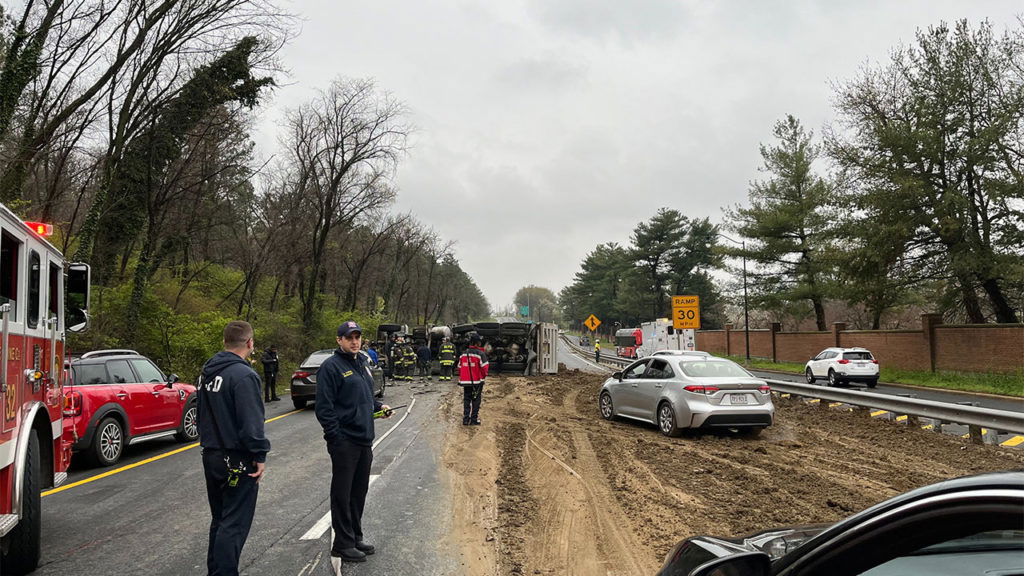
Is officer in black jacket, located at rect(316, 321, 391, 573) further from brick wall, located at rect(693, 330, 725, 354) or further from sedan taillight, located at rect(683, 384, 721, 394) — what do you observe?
brick wall, located at rect(693, 330, 725, 354)

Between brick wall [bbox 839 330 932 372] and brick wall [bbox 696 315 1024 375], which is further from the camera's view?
brick wall [bbox 839 330 932 372]

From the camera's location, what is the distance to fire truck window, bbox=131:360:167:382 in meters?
11.0

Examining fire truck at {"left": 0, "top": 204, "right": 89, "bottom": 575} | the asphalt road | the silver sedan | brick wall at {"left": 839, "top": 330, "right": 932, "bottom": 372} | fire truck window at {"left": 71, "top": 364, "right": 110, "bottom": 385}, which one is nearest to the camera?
fire truck at {"left": 0, "top": 204, "right": 89, "bottom": 575}

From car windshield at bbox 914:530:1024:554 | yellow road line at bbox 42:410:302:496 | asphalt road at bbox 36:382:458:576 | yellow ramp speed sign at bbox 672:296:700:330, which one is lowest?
yellow road line at bbox 42:410:302:496

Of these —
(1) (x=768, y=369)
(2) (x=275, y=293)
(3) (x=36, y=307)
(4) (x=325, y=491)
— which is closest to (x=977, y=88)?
(1) (x=768, y=369)

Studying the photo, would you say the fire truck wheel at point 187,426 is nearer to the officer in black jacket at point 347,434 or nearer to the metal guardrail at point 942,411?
the officer in black jacket at point 347,434

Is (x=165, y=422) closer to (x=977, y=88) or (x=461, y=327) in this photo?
(x=461, y=327)

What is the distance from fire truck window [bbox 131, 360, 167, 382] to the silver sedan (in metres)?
8.71

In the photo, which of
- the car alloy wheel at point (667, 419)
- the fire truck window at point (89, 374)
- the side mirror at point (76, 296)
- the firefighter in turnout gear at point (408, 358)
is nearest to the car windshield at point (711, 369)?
the car alloy wheel at point (667, 419)

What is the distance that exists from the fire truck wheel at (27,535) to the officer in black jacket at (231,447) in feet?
5.50

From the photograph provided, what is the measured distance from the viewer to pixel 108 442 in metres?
9.88

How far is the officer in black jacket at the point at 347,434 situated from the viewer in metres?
5.30

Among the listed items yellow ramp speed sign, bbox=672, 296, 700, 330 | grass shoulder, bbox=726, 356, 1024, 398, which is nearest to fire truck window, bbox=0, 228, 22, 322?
yellow ramp speed sign, bbox=672, 296, 700, 330

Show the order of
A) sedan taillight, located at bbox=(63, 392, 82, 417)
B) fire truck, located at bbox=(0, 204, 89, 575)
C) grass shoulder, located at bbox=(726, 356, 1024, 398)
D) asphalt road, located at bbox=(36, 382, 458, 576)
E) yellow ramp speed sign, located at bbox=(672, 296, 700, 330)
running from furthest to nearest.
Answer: yellow ramp speed sign, located at bbox=(672, 296, 700, 330) < grass shoulder, located at bbox=(726, 356, 1024, 398) < sedan taillight, located at bbox=(63, 392, 82, 417) < asphalt road, located at bbox=(36, 382, 458, 576) < fire truck, located at bbox=(0, 204, 89, 575)
